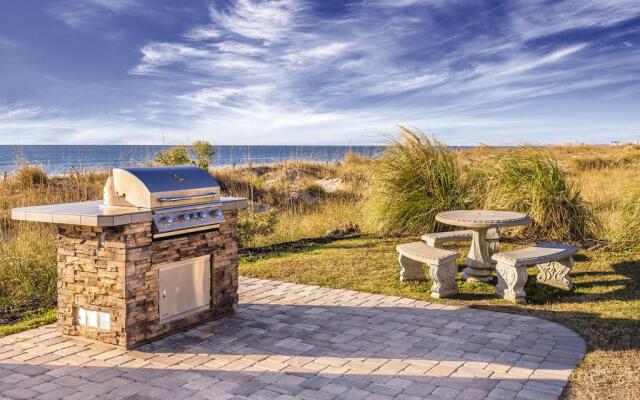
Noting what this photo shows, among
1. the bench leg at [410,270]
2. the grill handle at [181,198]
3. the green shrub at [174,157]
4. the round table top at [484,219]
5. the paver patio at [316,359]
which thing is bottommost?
the paver patio at [316,359]

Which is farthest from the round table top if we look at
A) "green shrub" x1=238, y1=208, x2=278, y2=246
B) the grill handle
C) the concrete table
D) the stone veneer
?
"green shrub" x1=238, y1=208, x2=278, y2=246

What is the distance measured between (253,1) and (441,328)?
25.1ft

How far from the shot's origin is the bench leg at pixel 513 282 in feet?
16.7

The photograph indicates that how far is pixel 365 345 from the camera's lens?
12.6 feet

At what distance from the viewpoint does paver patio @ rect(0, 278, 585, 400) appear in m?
3.03

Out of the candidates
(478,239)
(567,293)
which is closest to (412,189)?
(478,239)

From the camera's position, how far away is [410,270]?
5.90 metres

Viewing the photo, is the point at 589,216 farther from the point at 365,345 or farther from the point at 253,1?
the point at 253,1

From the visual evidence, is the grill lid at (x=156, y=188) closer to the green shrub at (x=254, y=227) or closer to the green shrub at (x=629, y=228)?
the green shrub at (x=254, y=227)

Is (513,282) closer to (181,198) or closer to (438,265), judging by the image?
(438,265)

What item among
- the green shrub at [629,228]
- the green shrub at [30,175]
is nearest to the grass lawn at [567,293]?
the green shrub at [629,228]

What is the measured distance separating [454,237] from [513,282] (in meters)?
1.35

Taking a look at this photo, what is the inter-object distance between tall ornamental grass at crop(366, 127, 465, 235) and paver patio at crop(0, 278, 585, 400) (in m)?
4.10

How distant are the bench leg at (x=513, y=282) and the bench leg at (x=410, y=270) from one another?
3.18 ft
